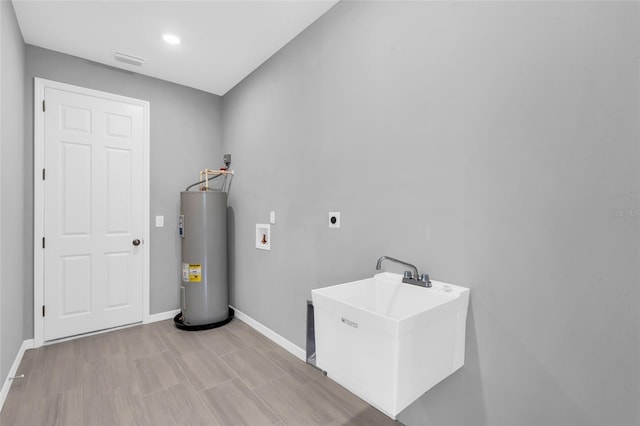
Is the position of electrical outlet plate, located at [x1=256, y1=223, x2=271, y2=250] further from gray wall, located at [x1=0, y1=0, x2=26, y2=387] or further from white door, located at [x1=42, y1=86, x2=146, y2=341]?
gray wall, located at [x1=0, y1=0, x2=26, y2=387]

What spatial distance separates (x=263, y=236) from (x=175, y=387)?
4.68ft

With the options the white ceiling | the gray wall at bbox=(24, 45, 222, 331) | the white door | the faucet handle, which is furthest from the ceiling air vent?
the faucet handle

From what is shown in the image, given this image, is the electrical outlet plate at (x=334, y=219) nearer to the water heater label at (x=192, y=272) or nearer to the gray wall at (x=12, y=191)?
the water heater label at (x=192, y=272)

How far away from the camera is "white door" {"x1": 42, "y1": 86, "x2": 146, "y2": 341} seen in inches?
109

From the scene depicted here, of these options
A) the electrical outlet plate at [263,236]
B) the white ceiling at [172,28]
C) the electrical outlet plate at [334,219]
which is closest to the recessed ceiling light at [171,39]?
the white ceiling at [172,28]

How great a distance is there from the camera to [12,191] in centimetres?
221

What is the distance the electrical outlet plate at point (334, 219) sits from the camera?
2.17 m

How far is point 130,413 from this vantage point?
182 cm

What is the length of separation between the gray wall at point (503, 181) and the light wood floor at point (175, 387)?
673 mm

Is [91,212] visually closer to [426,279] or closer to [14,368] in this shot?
[14,368]

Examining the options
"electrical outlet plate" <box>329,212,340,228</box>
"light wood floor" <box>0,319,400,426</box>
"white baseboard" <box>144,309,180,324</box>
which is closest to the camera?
"light wood floor" <box>0,319,400,426</box>

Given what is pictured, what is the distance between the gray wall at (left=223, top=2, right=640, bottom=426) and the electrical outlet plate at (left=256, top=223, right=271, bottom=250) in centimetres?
79

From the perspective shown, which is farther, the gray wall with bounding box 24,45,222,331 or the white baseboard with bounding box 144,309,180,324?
the white baseboard with bounding box 144,309,180,324

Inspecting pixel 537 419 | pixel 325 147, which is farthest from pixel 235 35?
pixel 537 419
